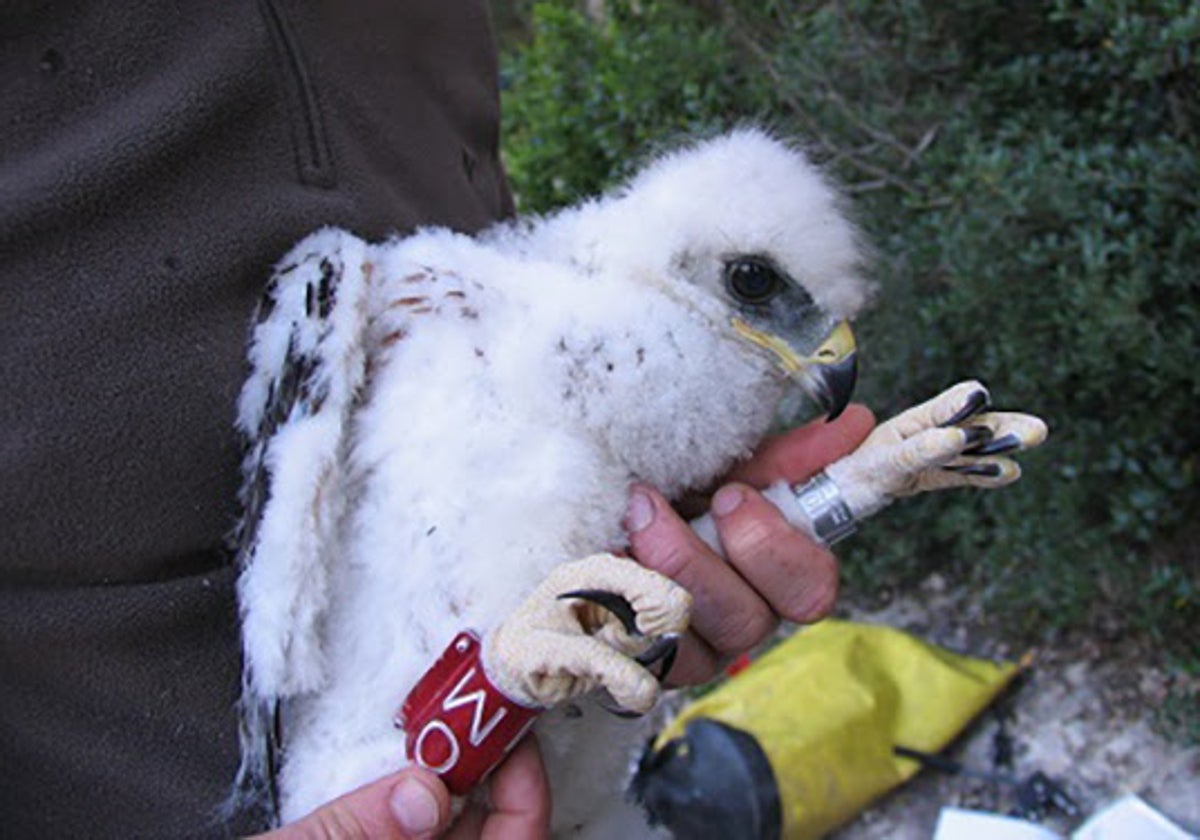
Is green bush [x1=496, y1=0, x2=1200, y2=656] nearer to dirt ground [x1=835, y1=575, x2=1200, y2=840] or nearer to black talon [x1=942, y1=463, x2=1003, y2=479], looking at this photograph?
dirt ground [x1=835, y1=575, x2=1200, y2=840]

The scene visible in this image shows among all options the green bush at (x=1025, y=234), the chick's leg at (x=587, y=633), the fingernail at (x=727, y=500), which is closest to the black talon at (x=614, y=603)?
the chick's leg at (x=587, y=633)

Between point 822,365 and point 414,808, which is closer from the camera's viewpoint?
point 414,808

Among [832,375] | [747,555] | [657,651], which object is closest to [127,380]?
[657,651]

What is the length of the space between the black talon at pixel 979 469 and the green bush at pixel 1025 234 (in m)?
0.90

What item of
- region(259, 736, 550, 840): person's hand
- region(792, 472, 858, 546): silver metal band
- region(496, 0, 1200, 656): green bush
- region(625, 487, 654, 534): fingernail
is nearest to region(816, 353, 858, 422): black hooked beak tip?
region(792, 472, 858, 546): silver metal band

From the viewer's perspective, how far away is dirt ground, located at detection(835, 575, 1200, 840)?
3.15 m

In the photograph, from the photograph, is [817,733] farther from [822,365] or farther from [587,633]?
[587,633]

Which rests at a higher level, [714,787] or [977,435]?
[977,435]

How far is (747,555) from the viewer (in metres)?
1.52

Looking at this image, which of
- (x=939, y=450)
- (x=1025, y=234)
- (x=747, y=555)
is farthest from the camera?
(x=1025, y=234)

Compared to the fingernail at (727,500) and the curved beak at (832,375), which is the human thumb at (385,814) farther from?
the curved beak at (832,375)

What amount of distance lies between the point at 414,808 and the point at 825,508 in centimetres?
70

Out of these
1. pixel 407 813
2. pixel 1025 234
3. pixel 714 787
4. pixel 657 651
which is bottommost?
pixel 714 787

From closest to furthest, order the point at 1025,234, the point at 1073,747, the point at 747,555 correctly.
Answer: the point at 747,555
the point at 1025,234
the point at 1073,747
